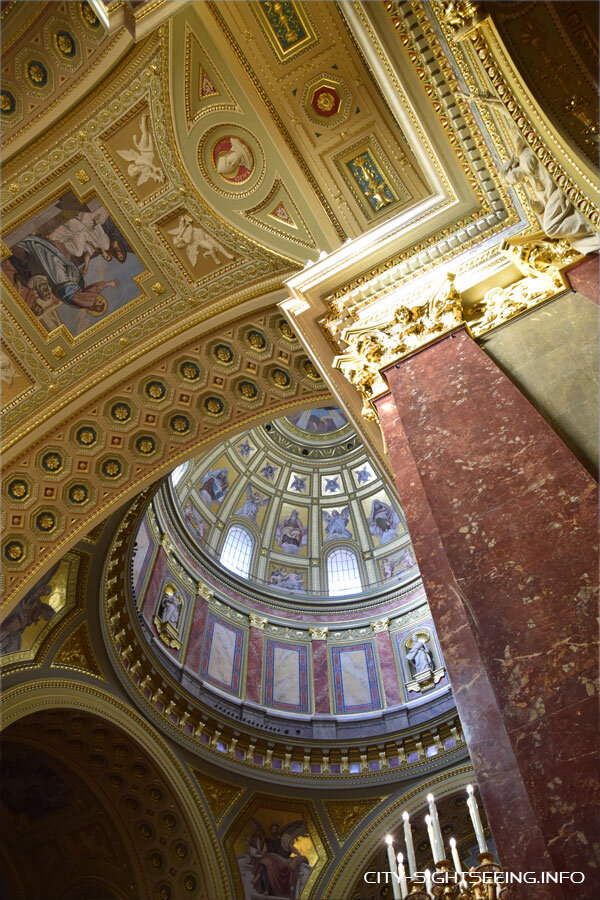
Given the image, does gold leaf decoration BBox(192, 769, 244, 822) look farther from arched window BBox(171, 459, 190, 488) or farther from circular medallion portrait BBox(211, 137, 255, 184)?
circular medallion portrait BBox(211, 137, 255, 184)

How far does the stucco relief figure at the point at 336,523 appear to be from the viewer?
19.3 m

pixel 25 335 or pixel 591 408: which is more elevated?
pixel 25 335

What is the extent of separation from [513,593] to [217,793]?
11901 millimetres

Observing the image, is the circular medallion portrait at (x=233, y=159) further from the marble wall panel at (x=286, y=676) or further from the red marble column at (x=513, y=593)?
the marble wall panel at (x=286, y=676)

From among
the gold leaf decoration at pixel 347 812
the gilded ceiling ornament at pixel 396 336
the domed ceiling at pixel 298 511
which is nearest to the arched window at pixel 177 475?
the domed ceiling at pixel 298 511

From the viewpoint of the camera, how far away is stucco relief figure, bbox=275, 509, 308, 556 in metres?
18.7

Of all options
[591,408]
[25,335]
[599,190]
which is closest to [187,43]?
[25,335]

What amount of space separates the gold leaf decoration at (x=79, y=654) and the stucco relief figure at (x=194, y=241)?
24.1 feet

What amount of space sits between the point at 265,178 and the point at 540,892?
764 cm

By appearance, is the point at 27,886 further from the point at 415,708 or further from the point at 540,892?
the point at 540,892

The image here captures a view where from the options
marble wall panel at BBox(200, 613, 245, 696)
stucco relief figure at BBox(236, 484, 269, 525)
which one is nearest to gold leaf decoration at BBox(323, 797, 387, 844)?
marble wall panel at BBox(200, 613, 245, 696)

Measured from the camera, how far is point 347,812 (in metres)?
14.0

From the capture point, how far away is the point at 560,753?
2994 mm

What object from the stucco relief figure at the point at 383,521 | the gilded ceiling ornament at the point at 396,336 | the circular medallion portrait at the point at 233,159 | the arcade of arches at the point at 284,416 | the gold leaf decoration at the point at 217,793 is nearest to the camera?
the arcade of arches at the point at 284,416
